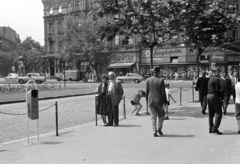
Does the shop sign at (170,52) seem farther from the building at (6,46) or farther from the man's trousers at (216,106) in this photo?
the building at (6,46)

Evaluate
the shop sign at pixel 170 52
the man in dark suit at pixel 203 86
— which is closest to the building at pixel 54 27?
the shop sign at pixel 170 52

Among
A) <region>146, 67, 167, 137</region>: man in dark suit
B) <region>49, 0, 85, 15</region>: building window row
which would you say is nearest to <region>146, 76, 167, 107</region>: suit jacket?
<region>146, 67, 167, 137</region>: man in dark suit

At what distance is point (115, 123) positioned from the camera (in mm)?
10133

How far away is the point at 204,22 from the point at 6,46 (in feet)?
415

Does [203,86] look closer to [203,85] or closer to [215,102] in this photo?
[203,85]

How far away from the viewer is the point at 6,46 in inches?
5226

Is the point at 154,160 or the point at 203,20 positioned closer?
the point at 154,160

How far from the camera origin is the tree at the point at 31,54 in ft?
247

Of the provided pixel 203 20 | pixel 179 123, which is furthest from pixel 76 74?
pixel 179 123

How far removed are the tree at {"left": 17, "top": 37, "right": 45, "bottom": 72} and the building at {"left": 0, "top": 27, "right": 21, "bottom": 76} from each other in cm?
536

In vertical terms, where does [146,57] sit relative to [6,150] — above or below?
above

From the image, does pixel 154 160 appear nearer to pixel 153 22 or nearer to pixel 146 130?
pixel 146 130

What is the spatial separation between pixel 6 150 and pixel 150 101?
3.57 meters

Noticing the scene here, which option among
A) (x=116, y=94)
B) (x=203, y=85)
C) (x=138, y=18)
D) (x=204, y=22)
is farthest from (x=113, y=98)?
(x=204, y=22)
